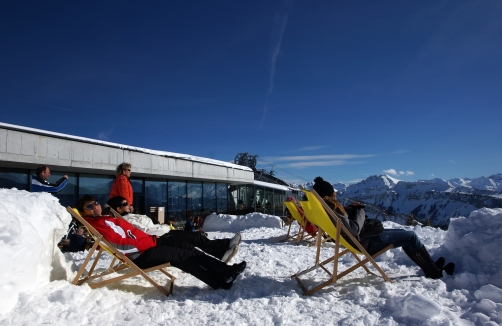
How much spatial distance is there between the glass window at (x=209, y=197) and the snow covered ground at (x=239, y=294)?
12.2 meters

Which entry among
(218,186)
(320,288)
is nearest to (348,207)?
(320,288)

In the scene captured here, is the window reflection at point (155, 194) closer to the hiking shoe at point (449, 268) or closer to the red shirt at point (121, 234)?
the red shirt at point (121, 234)

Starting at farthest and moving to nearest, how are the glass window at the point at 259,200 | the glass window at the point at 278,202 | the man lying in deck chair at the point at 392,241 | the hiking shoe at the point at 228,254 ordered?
the glass window at the point at 278,202
the glass window at the point at 259,200
the hiking shoe at the point at 228,254
the man lying in deck chair at the point at 392,241

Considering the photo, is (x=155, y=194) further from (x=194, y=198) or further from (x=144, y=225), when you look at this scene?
(x=144, y=225)

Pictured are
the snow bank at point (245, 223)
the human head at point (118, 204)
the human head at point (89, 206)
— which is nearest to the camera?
the human head at point (89, 206)

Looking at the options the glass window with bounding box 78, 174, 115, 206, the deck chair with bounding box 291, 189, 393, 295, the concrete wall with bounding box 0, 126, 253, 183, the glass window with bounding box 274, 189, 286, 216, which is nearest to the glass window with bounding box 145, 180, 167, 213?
the concrete wall with bounding box 0, 126, 253, 183

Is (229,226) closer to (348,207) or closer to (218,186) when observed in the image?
(218,186)

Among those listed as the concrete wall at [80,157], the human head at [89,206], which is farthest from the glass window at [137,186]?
the human head at [89,206]

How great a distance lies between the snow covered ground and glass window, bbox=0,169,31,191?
6667 millimetres

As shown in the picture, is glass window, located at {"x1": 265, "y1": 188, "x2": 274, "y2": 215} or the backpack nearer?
the backpack

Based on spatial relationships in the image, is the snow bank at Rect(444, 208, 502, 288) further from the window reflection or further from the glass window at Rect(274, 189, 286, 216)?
the glass window at Rect(274, 189, 286, 216)

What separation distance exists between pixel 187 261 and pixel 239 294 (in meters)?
0.61

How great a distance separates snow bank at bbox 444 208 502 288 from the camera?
131 inches

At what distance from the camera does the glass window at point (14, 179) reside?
879cm
